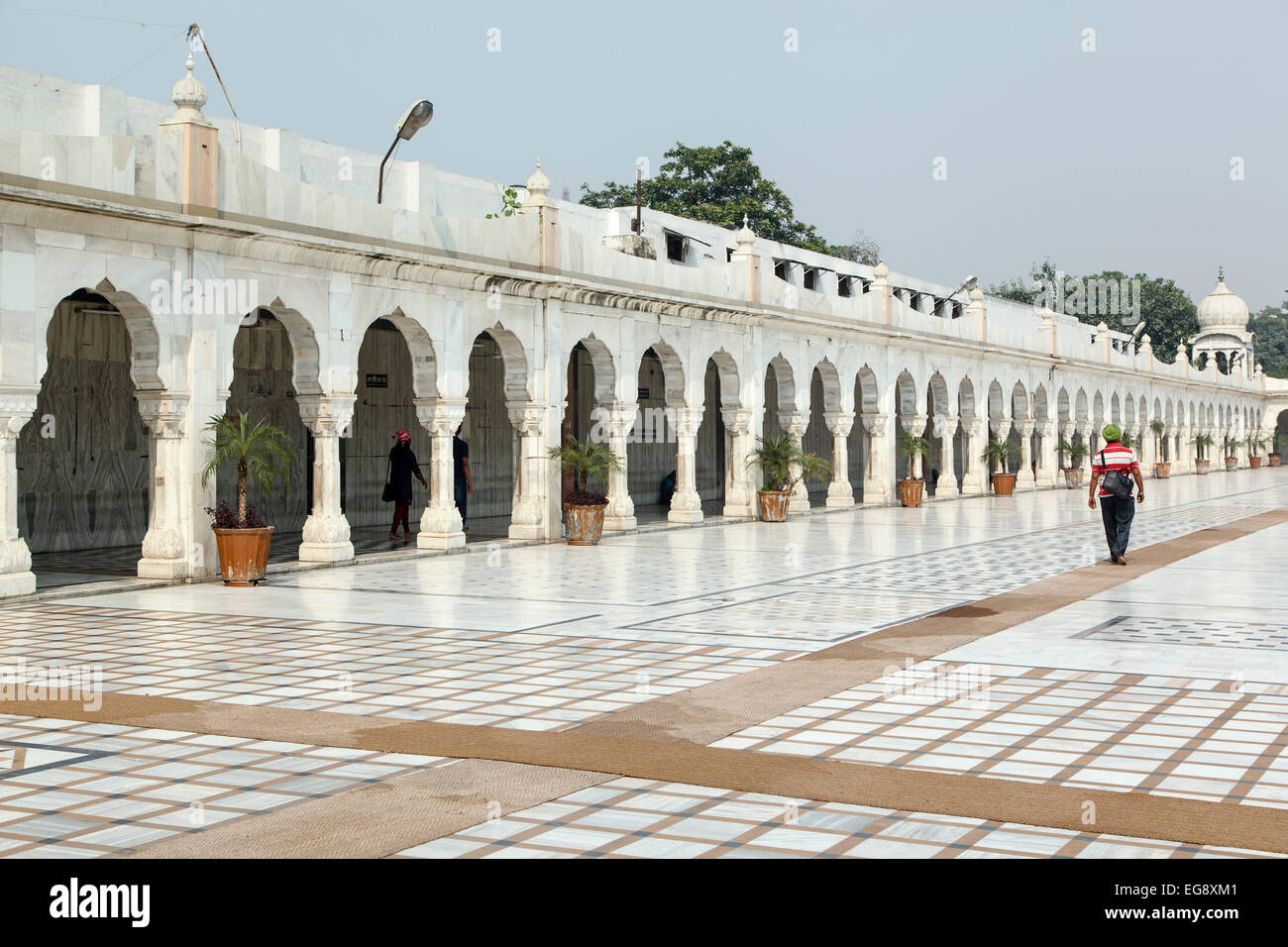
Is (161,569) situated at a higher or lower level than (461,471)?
lower

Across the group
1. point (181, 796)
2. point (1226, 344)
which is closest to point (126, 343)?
point (181, 796)

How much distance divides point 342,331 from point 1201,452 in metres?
51.0

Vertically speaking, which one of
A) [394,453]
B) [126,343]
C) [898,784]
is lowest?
[898,784]

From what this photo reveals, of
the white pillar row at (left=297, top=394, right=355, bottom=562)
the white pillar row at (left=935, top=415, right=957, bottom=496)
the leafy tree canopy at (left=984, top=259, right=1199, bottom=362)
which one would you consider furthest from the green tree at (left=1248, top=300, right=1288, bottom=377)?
the white pillar row at (left=297, top=394, right=355, bottom=562)

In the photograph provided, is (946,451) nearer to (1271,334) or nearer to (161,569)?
(161,569)

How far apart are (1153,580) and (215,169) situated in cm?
1037

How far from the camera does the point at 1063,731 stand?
696 cm

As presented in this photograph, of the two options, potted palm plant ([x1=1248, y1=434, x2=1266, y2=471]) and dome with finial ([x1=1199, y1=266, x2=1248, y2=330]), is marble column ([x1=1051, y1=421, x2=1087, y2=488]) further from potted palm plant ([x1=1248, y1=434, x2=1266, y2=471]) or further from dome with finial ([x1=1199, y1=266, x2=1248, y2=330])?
dome with finial ([x1=1199, y1=266, x2=1248, y2=330])

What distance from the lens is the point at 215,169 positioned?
47.8ft

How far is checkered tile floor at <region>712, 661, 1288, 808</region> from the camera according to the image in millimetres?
6051

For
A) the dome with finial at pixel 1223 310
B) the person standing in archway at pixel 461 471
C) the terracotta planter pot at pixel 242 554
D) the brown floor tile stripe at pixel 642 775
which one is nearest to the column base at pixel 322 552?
the terracotta planter pot at pixel 242 554

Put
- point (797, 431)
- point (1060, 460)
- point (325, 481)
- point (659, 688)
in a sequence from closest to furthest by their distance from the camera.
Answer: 1. point (659, 688)
2. point (325, 481)
3. point (797, 431)
4. point (1060, 460)

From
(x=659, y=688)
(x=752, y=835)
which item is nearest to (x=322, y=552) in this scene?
(x=659, y=688)

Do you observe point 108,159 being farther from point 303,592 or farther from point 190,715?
point 190,715
